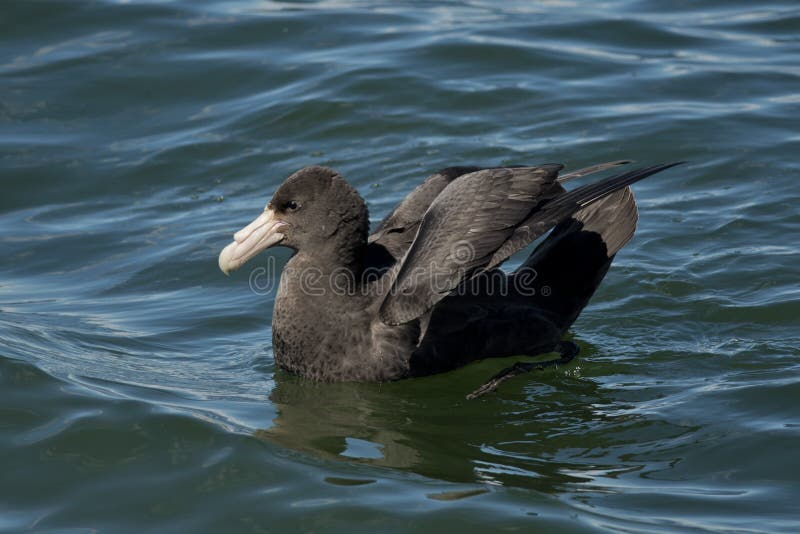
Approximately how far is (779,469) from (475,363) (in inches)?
79.3

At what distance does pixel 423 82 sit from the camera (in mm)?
10938

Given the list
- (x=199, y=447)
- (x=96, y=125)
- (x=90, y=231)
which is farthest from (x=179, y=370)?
(x=96, y=125)

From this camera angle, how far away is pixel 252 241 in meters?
6.50

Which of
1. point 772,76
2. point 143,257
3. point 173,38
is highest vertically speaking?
point 173,38

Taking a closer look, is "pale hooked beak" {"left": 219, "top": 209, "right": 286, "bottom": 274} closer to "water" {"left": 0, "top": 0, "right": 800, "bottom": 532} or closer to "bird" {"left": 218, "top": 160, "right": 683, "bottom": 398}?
"bird" {"left": 218, "top": 160, "right": 683, "bottom": 398}

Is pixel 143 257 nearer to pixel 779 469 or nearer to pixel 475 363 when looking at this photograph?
pixel 475 363

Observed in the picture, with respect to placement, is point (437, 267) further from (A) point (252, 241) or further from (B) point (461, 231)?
(A) point (252, 241)

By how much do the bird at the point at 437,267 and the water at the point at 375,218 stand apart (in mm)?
205

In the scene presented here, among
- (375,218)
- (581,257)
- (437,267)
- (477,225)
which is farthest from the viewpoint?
(375,218)

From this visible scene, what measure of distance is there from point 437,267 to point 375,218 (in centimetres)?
302

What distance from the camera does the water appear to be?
521 cm

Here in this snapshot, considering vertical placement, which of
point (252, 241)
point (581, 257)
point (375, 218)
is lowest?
point (581, 257)

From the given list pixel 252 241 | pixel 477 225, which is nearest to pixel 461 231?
pixel 477 225

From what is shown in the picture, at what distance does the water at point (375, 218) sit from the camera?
5207 mm
